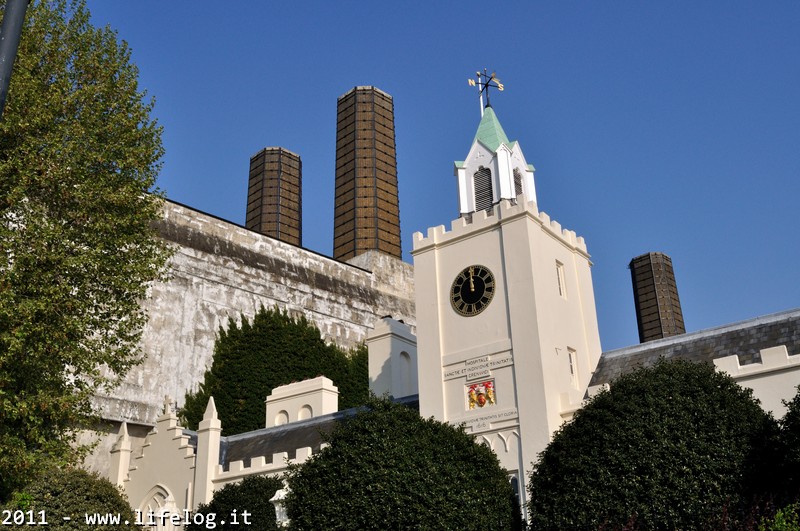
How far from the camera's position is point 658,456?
65.5ft

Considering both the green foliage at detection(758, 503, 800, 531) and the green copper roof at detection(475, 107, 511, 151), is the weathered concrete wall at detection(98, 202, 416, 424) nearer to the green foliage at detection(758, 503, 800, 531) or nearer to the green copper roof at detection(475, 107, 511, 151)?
the green copper roof at detection(475, 107, 511, 151)

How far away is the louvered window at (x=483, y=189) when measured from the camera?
115 feet

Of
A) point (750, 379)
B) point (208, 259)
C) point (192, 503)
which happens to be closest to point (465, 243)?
point (750, 379)

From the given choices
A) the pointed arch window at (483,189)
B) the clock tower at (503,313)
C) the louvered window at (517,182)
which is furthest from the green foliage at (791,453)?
the louvered window at (517,182)

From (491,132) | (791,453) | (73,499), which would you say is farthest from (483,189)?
(73,499)

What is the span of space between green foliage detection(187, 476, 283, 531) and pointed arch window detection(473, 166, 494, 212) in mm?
14478

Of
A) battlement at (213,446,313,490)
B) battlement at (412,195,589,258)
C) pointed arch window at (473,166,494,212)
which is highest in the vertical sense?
pointed arch window at (473,166,494,212)

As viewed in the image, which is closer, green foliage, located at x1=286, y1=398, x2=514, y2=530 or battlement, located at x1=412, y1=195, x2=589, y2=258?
green foliage, located at x1=286, y1=398, x2=514, y2=530

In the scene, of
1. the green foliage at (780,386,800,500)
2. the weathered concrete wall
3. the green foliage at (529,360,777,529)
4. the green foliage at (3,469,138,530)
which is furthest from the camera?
the weathered concrete wall

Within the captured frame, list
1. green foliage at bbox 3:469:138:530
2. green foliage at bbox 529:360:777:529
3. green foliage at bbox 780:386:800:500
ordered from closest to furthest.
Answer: green foliage at bbox 780:386:800:500 → green foliage at bbox 529:360:777:529 → green foliage at bbox 3:469:138:530

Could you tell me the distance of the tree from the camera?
2019cm

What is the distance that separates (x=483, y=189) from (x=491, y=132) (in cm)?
287

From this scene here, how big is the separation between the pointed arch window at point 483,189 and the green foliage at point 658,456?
14.4 meters

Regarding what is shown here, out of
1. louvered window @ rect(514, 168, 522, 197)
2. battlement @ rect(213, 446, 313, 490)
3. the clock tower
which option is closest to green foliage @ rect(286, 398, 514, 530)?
the clock tower
